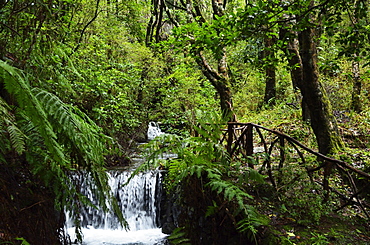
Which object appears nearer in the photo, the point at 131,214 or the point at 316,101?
the point at 316,101

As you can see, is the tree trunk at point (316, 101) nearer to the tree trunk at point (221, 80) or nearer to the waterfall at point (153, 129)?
the tree trunk at point (221, 80)

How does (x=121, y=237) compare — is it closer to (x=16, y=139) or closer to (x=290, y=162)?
(x=290, y=162)

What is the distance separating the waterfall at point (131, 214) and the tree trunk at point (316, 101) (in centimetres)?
448

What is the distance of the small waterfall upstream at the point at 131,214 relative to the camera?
7.04m

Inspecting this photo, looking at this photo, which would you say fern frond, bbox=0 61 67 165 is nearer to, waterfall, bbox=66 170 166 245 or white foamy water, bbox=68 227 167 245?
white foamy water, bbox=68 227 167 245

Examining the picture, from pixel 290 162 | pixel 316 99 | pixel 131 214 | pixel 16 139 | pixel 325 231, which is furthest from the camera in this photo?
pixel 131 214

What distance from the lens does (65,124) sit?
67.3 inches

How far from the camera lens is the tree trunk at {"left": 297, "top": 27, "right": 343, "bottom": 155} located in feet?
14.8

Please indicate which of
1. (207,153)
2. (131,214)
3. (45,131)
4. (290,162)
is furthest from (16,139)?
(131,214)

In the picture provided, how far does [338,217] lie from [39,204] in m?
3.25

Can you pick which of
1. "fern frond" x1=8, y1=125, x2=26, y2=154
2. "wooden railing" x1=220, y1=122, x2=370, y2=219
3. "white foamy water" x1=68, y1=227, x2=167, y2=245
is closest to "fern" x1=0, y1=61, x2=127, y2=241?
"fern frond" x1=8, y1=125, x2=26, y2=154

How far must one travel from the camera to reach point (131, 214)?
7.78 meters

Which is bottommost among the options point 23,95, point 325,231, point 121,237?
point 121,237

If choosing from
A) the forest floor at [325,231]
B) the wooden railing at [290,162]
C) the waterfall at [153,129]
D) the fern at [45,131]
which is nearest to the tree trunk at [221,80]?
the wooden railing at [290,162]
